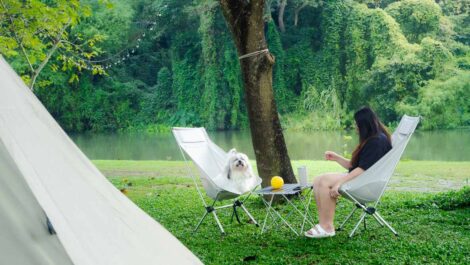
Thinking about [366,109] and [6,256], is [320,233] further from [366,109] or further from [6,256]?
[6,256]

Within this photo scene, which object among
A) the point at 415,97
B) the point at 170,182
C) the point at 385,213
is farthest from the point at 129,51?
the point at 385,213

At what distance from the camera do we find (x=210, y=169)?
438 centimetres

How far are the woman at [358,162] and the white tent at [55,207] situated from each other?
1.67 metres

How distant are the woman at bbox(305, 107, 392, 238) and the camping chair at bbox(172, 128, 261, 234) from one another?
0.51 meters

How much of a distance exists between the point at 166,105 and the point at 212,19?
4040 millimetres

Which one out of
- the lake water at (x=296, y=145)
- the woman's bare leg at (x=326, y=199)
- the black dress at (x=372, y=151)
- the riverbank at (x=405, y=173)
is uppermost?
the black dress at (x=372, y=151)

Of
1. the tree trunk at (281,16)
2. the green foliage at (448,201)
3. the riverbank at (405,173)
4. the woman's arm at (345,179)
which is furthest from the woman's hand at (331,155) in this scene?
the tree trunk at (281,16)

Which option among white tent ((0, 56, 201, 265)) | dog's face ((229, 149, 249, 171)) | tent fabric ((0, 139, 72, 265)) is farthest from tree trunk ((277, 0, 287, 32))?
tent fabric ((0, 139, 72, 265))

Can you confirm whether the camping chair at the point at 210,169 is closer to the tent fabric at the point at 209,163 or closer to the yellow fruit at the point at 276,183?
the tent fabric at the point at 209,163

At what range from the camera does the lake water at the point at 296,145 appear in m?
14.6

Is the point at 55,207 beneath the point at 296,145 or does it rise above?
above

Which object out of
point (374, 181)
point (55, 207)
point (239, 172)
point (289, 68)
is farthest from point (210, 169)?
point (289, 68)

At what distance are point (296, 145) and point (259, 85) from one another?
11833 millimetres

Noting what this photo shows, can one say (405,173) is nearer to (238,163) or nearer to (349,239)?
(238,163)
